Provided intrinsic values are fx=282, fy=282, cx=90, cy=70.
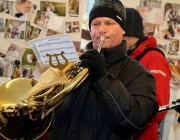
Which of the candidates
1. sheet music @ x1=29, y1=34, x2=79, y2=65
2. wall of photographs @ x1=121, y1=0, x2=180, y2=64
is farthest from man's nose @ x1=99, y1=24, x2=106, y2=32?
wall of photographs @ x1=121, y1=0, x2=180, y2=64

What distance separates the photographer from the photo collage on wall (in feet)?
6.61

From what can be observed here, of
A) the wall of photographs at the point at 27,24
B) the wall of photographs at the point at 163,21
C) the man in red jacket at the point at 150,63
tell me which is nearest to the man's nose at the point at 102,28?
the man in red jacket at the point at 150,63

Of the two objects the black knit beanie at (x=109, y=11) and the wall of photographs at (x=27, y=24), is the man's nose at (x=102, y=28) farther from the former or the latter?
the wall of photographs at (x=27, y=24)

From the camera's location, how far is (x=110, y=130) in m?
0.85

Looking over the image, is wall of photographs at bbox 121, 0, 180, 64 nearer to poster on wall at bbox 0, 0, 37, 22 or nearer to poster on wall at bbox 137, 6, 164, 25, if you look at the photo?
poster on wall at bbox 137, 6, 164, 25

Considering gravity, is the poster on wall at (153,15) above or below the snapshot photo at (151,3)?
below

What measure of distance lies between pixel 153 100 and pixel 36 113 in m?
0.37

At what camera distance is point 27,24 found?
1750 mm

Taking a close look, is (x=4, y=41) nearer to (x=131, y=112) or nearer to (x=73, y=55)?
(x=73, y=55)

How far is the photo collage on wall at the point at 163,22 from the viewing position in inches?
79.3

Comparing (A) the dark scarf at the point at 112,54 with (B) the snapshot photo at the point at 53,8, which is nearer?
(A) the dark scarf at the point at 112,54

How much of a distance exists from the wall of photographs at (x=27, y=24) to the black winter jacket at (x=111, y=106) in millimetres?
860

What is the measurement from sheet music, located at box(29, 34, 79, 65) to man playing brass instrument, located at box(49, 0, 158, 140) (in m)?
0.10

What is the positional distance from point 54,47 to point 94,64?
0.18m
